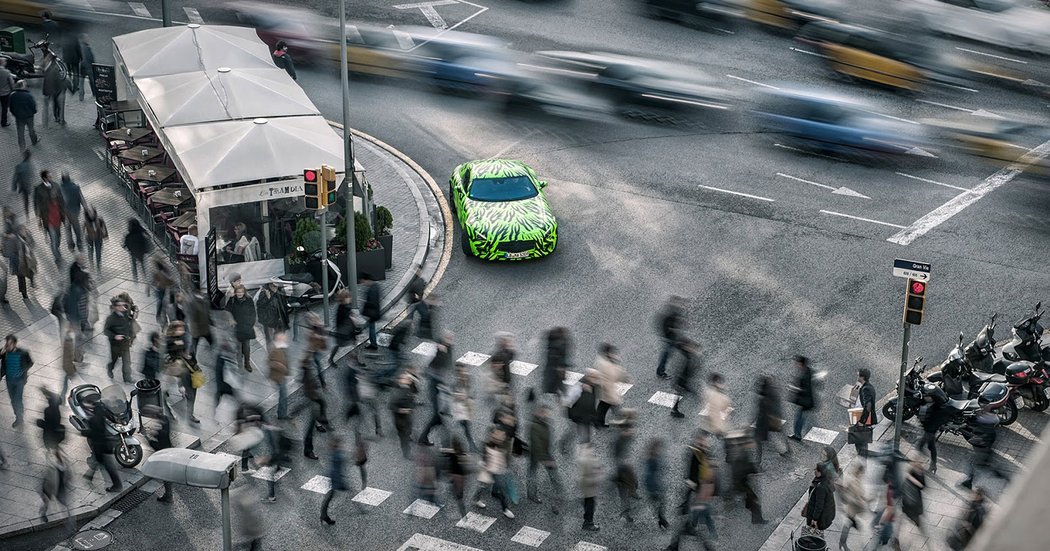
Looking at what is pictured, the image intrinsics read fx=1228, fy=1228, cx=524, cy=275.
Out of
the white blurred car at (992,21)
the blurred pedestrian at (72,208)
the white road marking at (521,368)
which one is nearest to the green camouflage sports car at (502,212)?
the white road marking at (521,368)

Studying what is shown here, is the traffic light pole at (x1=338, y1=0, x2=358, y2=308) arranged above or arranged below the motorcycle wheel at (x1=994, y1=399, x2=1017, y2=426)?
above

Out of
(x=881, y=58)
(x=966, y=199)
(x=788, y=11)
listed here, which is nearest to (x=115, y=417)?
(x=966, y=199)

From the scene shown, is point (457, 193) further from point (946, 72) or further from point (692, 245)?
point (946, 72)

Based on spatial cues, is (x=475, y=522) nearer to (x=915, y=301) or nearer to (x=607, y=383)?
(x=607, y=383)

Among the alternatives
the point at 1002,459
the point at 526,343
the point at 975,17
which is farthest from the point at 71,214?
the point at 975,17

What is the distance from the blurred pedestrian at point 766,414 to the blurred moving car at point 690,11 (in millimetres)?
22470

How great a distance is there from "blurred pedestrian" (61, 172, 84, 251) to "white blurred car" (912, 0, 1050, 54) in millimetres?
26605

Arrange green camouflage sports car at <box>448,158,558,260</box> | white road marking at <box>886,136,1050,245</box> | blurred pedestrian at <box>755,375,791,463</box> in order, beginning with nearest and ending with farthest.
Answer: blurred pedestrian at <box>755,375,791,463</box>, green camouflage sports car at <box>448,158,558,260</box>, white road marking at <box>886,136,1050,245</box>

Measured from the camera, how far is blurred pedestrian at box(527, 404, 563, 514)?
17406 mm

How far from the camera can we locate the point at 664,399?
20.8 meters

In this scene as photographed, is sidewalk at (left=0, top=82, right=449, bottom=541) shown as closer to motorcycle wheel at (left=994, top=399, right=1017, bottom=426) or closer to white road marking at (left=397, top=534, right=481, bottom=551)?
white road marking at (left=397, top=534, right=481, bottom=551)

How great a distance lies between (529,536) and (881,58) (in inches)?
899

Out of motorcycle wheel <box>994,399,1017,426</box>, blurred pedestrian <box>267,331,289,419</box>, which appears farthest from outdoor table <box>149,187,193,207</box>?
motorcycle wheel <box>994,399,1017,426</box>

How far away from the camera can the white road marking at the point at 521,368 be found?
21500 millimetres
